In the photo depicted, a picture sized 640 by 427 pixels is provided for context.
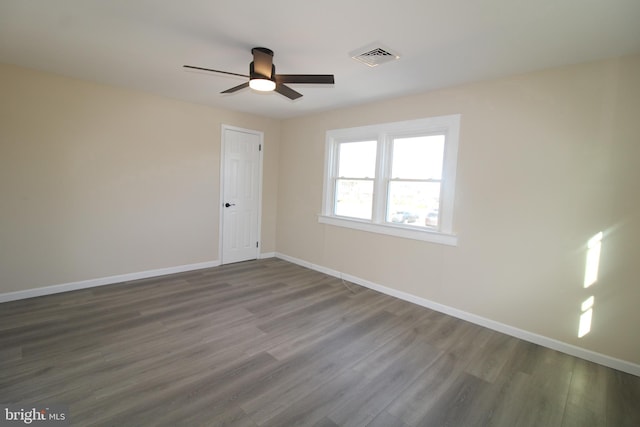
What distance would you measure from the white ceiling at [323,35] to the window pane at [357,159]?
3.73 feet

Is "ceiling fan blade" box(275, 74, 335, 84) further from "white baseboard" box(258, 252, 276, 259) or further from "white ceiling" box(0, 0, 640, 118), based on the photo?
"white baseboard" box(258, 252, 276, 259)

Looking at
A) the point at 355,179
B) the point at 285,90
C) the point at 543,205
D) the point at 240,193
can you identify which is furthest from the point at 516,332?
the point at 240,193

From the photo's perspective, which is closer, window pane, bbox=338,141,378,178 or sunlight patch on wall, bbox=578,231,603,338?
sunlight patch on wall, bbox=578,231,603,338

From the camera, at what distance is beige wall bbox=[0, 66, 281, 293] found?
3322mm

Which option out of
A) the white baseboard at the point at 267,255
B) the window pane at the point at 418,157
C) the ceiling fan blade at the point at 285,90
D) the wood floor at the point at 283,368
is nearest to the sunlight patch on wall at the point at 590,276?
the wood floor at the point at 283,368

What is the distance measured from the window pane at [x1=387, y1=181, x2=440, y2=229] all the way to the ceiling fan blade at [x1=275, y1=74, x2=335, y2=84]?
197 cm

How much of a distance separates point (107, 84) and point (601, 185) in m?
5.44

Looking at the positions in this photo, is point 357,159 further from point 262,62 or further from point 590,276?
point 590,276

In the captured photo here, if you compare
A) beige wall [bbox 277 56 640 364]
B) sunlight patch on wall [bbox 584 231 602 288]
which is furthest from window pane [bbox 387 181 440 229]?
sunlight patch on wall [bbox 584 231 602 288]

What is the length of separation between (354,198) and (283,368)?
2.83 m

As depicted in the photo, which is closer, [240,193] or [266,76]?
[266,76]

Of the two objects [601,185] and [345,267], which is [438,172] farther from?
[345,267]

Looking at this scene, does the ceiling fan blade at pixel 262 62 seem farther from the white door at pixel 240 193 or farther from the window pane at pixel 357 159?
the white door at pixel 240 193

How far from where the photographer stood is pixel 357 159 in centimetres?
455
